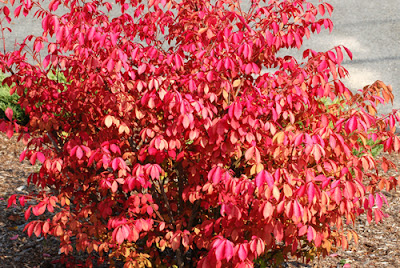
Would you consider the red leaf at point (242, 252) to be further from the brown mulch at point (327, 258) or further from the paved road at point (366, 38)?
the paved road at point (366, 38)

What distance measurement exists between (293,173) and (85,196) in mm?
1392

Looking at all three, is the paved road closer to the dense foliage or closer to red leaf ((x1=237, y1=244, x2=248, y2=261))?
the dense foliage

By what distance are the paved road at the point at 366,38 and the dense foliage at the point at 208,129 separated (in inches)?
196

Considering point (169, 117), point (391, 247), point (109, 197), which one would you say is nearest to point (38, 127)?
point (109, 197)

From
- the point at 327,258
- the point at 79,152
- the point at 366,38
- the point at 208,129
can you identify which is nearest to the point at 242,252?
the point at 208,129

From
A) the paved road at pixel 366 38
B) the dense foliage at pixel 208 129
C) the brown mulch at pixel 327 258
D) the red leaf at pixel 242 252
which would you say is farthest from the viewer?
the paved road at pixel 366 38

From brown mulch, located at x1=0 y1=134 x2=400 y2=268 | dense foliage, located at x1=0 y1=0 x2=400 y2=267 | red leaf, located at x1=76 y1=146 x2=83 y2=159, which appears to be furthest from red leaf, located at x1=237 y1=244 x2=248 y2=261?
brown mulch, located at x1=0 y1=134 x2=400 y2=268

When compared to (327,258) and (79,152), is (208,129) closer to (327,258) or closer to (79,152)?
(79,152)

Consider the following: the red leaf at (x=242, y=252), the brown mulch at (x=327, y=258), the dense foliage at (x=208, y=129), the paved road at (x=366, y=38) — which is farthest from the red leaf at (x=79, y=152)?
the paved road at (x=366, y=38)

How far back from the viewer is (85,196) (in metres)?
2.96

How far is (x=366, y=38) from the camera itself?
31.3 ft

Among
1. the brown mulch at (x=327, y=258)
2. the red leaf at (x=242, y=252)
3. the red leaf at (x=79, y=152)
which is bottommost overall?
the brown mulch at (x=327, y=258)

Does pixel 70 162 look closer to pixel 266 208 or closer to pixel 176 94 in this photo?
pixel 176 94

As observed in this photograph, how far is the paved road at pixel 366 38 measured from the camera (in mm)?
8141
